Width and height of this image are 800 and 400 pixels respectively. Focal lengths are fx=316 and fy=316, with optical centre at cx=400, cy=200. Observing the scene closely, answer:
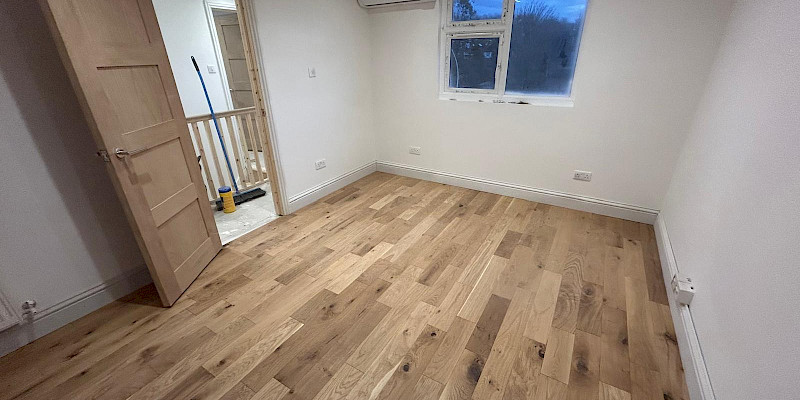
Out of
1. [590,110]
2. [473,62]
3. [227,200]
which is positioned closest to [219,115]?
[227,200]

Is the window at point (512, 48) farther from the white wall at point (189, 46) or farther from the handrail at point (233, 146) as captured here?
the white wall at point (189, 46)

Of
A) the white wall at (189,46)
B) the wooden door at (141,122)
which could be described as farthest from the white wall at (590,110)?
the wooden door at (141,122)

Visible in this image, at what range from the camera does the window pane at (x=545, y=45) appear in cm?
266

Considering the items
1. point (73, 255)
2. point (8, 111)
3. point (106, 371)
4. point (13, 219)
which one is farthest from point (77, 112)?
point (106, 371)

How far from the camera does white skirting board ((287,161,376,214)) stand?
3172mm

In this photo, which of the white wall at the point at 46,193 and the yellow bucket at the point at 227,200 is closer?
the white wall at the point at 46,193

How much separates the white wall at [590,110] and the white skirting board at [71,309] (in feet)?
9.43

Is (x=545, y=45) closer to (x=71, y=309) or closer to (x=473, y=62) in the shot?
(x=473, y=62)

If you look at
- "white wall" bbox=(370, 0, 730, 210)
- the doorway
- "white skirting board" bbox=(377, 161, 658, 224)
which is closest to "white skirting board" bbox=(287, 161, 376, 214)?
the doorway

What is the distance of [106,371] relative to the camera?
1547mm

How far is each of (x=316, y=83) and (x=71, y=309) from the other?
246 cm

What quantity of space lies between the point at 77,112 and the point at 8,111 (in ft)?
0.80

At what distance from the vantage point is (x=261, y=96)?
2.67 m

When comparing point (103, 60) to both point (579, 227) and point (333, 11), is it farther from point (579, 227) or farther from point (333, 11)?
point (579, 227)
